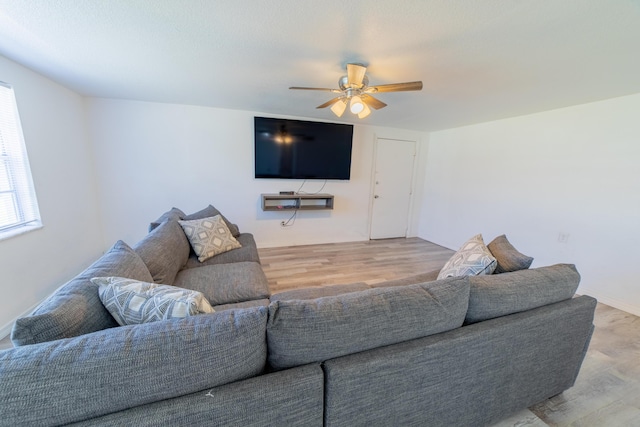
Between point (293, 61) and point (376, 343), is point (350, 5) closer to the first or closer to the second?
point (293, 61)

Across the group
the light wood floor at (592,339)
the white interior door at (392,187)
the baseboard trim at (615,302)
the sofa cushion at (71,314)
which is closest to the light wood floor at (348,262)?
the light wood floor at (592,339)

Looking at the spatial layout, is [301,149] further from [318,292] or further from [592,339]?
[592,339]

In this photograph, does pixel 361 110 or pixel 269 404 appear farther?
pixel 361 110

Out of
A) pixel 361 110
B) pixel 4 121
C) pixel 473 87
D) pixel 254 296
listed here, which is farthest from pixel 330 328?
pixel 4 121

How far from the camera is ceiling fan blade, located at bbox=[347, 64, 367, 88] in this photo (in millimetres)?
1774

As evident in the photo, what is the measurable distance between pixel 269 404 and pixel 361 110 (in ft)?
6.84

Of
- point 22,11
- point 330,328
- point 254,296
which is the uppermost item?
point 22,11

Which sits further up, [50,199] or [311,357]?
[50,199]

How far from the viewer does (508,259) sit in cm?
148

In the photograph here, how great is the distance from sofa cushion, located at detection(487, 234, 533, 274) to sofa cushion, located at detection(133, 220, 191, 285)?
220 centimetres

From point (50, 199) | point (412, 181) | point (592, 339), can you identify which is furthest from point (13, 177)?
point (412, 181)

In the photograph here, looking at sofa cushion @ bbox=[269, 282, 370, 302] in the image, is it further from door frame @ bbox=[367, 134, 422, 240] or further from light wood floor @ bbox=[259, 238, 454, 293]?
door frame @ bbox=[367, 134, 422, 240]

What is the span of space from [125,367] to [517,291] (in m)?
1.58

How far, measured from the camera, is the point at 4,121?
6.49 ft
